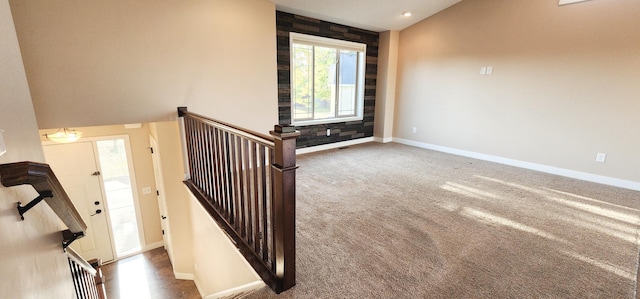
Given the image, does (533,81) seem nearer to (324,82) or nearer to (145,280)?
(324,82)

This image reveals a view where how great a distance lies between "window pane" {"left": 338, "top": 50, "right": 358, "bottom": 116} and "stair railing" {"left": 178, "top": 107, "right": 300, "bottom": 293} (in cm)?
326

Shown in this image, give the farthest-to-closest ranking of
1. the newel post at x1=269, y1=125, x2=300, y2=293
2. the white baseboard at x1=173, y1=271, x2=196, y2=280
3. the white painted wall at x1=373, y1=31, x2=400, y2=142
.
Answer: the white painted wall at x1=373, y1=31, x2=400, y2=142
the white baseboard at x1=173, y1=271, x2=196, y2=280
the newel post at x1=269, y1=125, x2=300, y2=293

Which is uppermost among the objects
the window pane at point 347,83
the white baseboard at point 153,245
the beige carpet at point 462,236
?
the window pane at point 347,83

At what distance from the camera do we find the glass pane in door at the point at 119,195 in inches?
192

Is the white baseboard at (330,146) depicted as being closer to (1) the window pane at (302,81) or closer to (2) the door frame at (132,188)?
(1) the window pane at (302,81)

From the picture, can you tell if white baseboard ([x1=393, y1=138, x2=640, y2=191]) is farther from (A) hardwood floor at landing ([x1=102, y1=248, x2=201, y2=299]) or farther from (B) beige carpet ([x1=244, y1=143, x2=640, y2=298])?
(A) hardwood floor at landing ([x1=102, y1=248, x2=201, y2=299])

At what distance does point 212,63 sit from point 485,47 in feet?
14.1

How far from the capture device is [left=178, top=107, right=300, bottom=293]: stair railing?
1.66 meters

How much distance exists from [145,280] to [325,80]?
4.79 metres

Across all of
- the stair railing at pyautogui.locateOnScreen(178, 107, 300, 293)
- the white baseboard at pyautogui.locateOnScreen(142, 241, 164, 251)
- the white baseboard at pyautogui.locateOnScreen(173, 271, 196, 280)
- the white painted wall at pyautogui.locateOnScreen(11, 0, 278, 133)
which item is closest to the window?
the white painted wall at pyautogui.locateOnScreen(11, 0, 278, 133)

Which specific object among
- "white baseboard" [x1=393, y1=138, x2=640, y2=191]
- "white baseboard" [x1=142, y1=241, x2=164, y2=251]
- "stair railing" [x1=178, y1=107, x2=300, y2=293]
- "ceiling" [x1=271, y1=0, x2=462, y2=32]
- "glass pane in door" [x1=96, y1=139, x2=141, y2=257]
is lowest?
"white baseboard" [x1=142, y1=241, x2=164, y2=251]

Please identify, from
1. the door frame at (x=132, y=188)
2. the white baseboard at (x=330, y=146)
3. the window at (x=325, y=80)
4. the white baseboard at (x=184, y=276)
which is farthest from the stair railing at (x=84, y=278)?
the window at (x=325, y=80)

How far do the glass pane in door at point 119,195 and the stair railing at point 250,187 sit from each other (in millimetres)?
2385

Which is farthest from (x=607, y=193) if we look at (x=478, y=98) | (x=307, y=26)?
(x=307, y=26)
